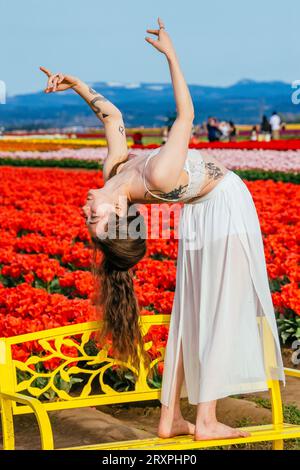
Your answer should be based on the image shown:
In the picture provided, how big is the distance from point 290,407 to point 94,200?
2.11 m

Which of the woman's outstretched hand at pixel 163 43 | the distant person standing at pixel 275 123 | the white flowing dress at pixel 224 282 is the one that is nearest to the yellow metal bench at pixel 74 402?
the white flowing dress at pixel 224 282

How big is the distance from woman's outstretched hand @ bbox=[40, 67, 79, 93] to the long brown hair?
41 cm

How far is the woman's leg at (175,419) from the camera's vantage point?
3.95m

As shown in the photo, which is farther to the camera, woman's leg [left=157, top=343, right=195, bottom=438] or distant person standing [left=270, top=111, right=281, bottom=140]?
distant person standing [left=270, top=111, right=281, bottom=140]

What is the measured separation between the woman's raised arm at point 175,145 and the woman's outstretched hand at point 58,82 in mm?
641

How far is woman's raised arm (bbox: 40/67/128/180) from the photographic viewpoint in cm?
390

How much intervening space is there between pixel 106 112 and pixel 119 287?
0.74 m

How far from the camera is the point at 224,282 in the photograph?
370 centimetres

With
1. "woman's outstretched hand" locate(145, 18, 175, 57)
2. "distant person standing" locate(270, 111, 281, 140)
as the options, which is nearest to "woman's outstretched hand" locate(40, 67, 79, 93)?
"woman's outstretched hand" locate(145, 18, 175, 57)

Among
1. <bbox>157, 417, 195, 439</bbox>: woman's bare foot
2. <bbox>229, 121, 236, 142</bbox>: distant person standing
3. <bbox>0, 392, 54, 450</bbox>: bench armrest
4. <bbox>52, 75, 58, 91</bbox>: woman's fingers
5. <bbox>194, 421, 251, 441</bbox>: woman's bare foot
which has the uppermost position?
<bbox>52, 75, 58, 91</bbox>: woman's fingers

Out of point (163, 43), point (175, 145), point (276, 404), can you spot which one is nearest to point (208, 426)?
point (276, 404)

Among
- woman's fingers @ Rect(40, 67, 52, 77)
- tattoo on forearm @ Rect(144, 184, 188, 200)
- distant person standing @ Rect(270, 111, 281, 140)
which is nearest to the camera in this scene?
tattoo on forearm @ Rect(144, 184, 188, 200)

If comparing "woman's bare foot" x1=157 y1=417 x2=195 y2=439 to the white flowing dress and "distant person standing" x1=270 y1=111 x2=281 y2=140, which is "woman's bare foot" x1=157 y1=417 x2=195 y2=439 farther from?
"distant person standing" x1=270 y1=111 x2=281 y2=140

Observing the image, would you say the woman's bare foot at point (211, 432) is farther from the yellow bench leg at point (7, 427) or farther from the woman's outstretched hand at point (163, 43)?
the woman's outstretched hand at point (163, 43)
